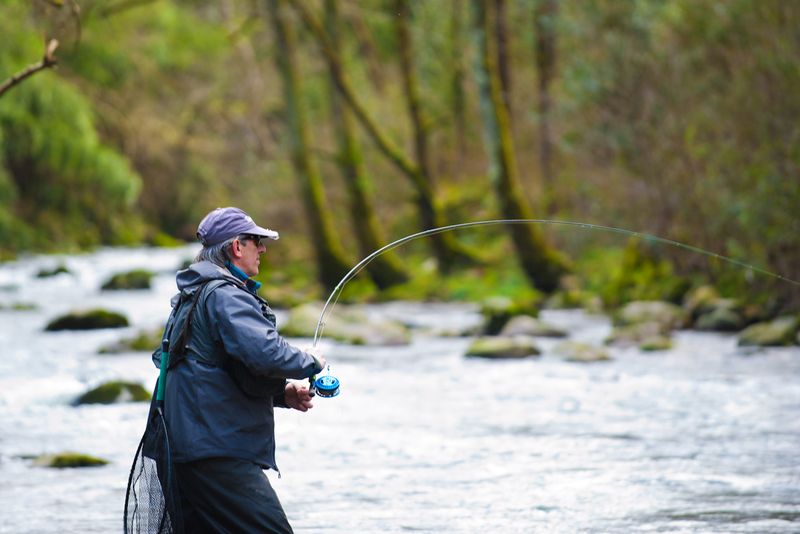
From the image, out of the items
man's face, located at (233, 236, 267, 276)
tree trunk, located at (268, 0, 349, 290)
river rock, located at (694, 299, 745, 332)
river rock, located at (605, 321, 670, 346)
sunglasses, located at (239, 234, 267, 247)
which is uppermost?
tree trunk, located at (268, 0, 349, 290)

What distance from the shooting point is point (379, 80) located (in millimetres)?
31172

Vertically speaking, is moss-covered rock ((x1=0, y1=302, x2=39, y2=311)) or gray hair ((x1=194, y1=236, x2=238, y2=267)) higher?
moss-covered rock ((x1=0, y1=302, x2=39, y2=311))

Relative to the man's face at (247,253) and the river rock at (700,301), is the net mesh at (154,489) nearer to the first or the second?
the man's face at (247,253)

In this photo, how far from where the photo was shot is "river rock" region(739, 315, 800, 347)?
13633mm

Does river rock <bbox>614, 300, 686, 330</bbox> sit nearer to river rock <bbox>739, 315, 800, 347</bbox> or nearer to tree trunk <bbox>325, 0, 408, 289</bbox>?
river rock <bbox>739, 315, 800, 347</bbox>

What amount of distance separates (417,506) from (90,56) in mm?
31684

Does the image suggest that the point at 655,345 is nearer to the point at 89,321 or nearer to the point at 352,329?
the point at 352,329

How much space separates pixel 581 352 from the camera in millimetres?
13727

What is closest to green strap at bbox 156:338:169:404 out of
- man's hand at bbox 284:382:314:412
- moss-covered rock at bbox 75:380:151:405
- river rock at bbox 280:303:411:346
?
man's hand at bbox 284:382:314:412

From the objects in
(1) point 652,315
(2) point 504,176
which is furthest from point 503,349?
(2) point 504,176

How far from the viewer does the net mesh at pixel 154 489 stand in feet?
14.4

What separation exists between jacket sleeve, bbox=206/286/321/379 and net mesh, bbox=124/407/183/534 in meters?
0.38

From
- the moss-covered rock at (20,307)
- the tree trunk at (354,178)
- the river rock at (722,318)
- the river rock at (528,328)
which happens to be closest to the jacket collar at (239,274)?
the river rock at (528,328)

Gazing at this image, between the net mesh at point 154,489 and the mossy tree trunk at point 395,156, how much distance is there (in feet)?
59.8
